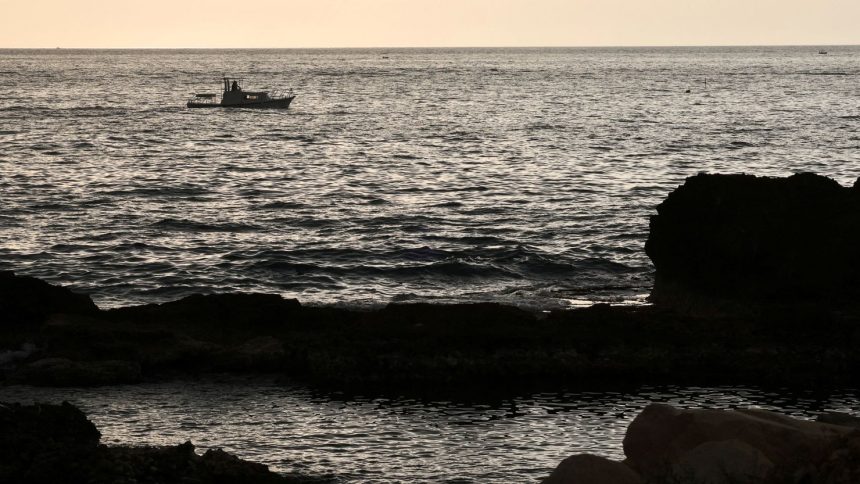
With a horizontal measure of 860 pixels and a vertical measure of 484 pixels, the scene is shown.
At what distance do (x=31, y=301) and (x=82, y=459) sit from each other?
1043cm

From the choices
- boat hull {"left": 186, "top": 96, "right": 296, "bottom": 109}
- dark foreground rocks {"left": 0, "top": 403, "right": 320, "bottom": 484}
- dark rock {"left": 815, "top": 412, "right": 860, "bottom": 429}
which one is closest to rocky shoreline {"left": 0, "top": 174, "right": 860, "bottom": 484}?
dark foreground rocks {"left": 0, "top": 403, "right": 320, "bottom": 484}

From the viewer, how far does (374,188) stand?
5591 centimetres

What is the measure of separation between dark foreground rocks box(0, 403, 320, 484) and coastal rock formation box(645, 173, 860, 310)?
1238 cm

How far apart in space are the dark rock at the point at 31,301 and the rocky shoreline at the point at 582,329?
0.09 ft

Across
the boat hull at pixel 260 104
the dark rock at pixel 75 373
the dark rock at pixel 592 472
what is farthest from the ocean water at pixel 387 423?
the boat hull at pixel 260 104

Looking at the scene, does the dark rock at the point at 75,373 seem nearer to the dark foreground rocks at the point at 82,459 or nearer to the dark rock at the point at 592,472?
the dark foreground rocks at the point at 82,459

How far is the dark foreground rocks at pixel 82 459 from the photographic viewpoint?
45.1 ft

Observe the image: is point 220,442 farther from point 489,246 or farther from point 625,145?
point 625,145

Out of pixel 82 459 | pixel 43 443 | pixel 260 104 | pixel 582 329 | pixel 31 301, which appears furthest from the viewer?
pixel 260 104

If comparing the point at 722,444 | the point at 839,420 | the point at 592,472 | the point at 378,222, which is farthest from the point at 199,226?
the point at 722,444

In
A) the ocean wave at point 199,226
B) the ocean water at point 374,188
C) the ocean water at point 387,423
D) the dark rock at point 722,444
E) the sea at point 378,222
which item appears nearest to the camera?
the dark rock at point 722,444

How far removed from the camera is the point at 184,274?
3488 cm

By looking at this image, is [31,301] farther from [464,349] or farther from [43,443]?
[43,443]

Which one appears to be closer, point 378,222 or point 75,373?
point 75,373
